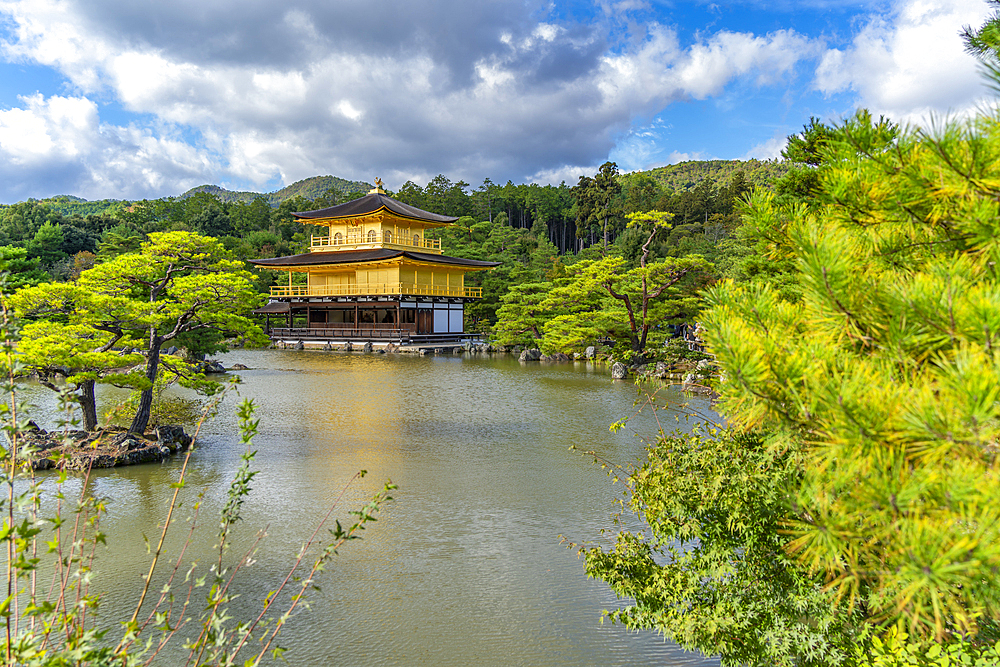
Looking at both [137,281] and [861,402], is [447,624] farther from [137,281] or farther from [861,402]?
[137,281]

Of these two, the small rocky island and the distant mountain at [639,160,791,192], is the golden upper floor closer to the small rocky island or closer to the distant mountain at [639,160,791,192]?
the small rocky island

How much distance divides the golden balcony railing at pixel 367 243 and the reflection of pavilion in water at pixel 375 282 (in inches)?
1.8

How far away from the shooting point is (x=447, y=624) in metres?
3.61

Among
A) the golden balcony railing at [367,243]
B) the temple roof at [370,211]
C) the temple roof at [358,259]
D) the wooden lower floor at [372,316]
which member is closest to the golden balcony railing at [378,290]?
the wooden lower floor at [372,316]

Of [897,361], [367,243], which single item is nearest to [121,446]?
[897,361]

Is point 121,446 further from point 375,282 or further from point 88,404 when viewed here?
point 375,282

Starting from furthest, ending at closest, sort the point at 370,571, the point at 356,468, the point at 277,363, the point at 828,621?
the point at 277,363, the point at 356,468, the point at 370,571, the point at 828,621

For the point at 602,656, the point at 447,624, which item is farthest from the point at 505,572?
the point at 602,656

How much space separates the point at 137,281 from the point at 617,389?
9020 mm

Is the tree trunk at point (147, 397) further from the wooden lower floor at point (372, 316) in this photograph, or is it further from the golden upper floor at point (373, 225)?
the golden upper floor at point (373, 225)

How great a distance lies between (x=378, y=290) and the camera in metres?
25.3

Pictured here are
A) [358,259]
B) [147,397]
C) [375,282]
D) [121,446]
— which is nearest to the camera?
[121,446]

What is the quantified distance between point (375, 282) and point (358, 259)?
1485 millimetres

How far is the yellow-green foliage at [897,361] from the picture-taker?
116 centimetres
